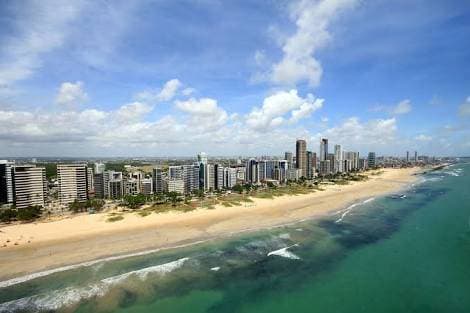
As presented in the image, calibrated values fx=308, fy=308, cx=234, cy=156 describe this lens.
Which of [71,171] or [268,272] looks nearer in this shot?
[268,272]

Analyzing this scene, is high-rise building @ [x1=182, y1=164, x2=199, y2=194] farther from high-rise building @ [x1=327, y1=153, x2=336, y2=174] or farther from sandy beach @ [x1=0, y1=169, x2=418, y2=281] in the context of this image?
high-rise building @ [x1=327, y1=153, x2=336, y2=174]

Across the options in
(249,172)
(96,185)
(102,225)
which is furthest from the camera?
(249,172)

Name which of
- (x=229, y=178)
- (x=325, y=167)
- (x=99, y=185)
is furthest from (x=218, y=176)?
(x=325, y=167)

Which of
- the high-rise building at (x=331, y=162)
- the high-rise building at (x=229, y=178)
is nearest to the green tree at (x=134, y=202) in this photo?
the high-rise building at (x=229, y=178)

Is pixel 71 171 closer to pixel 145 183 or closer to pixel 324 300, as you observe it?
pixel 145 183

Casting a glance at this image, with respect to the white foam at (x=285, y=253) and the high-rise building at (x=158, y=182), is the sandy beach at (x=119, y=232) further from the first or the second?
the high-rise building at (x=158, y=182)

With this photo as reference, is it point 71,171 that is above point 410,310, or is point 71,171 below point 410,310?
above

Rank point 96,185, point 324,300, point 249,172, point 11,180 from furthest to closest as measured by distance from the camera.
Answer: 1. point 249,172
2. point 96,185
3. point 11,180
4. point 324,300

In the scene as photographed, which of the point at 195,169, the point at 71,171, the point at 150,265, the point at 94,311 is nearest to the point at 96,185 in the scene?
the point at 71,171
